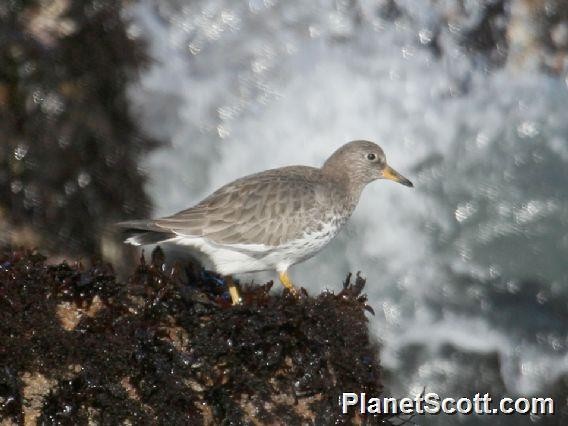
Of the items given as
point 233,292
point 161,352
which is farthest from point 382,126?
point 161,352

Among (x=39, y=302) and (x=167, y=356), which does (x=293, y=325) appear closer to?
(x=167, y=356)

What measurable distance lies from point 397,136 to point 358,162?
3.41 m

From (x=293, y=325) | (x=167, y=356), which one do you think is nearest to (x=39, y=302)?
(x=167, y=356)

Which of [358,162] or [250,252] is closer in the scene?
[250,252]

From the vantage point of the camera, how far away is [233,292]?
6.22 m

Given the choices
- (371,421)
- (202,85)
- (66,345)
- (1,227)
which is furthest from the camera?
(202,85)

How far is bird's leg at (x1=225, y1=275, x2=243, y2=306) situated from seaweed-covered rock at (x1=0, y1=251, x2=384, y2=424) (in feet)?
0.24

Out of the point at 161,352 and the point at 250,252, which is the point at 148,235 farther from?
the point at 161,352

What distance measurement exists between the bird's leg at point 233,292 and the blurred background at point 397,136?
13.5 ft

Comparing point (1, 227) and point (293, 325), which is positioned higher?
point (1, 227)

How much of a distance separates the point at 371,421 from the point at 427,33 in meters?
6.17

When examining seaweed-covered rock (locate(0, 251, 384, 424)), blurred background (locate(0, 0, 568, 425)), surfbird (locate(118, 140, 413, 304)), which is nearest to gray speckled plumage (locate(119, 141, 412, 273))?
surfbird (locate(118, 140, 413, 304))

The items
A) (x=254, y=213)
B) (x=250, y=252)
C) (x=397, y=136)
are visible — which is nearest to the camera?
(x=250, y=252)

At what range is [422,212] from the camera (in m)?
10.9
